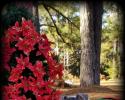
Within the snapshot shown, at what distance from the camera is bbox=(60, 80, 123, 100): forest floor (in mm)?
3198

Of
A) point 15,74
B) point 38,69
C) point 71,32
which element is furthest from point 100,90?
point 15,74

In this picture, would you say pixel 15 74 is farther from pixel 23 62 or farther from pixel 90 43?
pixel 90 43

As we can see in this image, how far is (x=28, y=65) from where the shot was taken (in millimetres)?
2613

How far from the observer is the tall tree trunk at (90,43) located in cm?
352

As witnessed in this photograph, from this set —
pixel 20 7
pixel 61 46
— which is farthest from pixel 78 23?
pixel 20 7

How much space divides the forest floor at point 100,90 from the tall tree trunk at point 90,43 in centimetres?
5

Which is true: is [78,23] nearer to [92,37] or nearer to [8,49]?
[92,37]

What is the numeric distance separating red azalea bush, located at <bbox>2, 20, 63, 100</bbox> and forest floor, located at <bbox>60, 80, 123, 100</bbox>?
46 centimetres

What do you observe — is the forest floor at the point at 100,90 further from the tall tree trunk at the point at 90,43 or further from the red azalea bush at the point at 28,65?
the red azalea bush at the point at 28,65

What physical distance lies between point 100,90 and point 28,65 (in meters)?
1.01

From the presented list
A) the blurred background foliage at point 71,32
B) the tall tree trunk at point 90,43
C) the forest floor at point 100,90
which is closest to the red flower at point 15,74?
the blurred background foliage at point 71,32

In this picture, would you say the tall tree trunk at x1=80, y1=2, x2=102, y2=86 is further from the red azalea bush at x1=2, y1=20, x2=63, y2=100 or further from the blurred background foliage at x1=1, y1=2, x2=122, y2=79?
the red azalea bush at x1=2, y1=20, x2=63, y2=100

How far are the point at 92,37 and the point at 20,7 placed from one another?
103 centimetres

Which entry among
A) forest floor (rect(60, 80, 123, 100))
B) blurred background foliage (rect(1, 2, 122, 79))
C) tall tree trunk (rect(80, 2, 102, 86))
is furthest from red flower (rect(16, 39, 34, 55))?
tall tree trunk (rect(80, 2, 102, 86))
